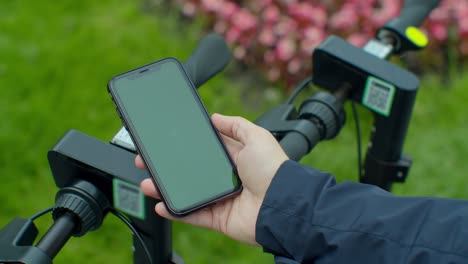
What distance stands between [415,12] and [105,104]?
4.62ft

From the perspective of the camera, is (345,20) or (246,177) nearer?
(246,177)

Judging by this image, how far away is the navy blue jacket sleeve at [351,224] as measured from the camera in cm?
103

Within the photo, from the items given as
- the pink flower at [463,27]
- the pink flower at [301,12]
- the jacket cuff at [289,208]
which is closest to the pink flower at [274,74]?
the pink flower at [301,12]

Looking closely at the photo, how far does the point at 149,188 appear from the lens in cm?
104

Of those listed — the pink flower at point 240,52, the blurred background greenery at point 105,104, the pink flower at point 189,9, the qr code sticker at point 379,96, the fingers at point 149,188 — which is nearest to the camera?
the fingers at point 149,188

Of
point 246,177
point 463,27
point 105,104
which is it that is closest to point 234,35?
point 105,104

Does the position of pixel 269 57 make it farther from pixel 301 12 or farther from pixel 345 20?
pixel 345 20

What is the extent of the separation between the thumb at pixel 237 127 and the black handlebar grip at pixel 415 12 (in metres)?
0.47

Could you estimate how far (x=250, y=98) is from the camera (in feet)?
8.75

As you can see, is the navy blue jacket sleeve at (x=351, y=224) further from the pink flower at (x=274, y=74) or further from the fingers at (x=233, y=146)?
the pink flower at (x=274, y=74)

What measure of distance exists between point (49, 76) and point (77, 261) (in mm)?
840

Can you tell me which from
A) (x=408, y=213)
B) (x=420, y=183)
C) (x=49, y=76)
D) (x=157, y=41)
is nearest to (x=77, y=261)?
(x=49, y=76)

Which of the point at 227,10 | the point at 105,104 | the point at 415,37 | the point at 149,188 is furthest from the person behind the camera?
the point at 227,10

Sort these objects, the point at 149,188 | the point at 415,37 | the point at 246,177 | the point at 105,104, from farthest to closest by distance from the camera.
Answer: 1. the point at 105,104
2. the point at 415,37
3. the point at 246,177
4. the point at 149,188
